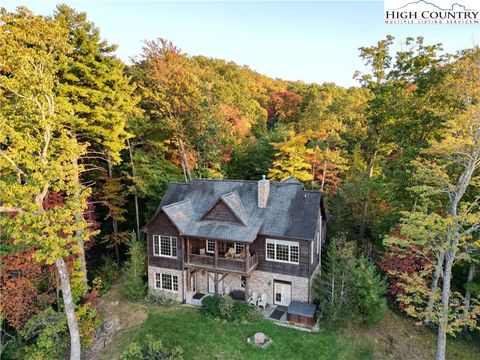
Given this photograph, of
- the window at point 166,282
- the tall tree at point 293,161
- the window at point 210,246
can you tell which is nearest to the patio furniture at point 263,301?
the window at point 210,246

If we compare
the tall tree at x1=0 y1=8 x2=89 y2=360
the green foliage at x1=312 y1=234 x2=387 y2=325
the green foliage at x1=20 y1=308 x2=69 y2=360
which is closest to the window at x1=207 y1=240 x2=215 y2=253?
the green foliage at x1=312 y1=234 x2=387 y2=325

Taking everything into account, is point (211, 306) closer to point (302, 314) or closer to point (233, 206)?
point (302, 314)

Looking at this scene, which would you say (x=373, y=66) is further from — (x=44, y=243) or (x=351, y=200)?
(x=44, y=243)

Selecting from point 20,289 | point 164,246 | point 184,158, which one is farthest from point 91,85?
point 20,289

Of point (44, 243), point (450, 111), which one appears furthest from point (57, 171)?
point (450, 111)

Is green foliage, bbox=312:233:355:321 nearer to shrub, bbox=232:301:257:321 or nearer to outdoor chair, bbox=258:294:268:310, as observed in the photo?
outdoor chair, bbox=258:294:268:310

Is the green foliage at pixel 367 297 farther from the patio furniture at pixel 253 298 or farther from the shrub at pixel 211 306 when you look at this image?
the shrub at pixel 211 306
